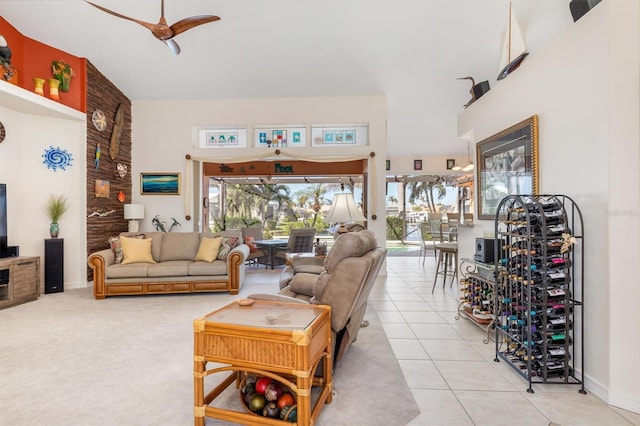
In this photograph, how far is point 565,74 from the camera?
2.35 m

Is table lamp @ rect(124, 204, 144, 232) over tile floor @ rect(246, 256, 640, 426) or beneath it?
over

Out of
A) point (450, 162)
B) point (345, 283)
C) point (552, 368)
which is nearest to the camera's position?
point (345, 283)

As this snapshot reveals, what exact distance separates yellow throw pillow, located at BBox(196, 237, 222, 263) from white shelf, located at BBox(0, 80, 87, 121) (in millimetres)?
2815

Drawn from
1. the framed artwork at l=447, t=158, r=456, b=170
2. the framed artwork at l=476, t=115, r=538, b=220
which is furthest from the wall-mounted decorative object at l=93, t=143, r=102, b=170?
the framed artwork at l=447, t=158, r=456, b=170

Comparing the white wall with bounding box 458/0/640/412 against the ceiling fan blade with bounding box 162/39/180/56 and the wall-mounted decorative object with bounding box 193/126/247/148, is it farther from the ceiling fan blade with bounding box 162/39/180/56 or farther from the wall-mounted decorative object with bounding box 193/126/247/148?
the wall-mounted decorative object with bounding box 193/126/247/148

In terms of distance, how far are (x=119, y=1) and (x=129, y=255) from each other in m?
3.42

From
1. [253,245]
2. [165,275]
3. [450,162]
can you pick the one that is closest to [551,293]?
[165,275]

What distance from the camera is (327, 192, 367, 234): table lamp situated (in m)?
3.85

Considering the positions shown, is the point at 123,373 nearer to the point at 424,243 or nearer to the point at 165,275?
the point at 165,275

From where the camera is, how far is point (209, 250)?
4824 millimetres

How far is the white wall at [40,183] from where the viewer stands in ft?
15.3

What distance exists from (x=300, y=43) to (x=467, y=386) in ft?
15.9

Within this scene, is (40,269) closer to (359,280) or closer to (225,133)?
(225,133)

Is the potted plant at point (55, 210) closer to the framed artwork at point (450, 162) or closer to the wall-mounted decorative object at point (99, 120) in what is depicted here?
the wall-mounted decorative object at point (99, 120)
